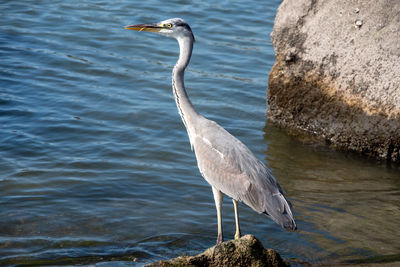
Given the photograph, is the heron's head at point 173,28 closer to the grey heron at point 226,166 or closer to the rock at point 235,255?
the grey heron at point 226,166

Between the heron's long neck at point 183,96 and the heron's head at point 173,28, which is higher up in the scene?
the heron's head at point 173,28

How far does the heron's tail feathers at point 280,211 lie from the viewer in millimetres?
5273

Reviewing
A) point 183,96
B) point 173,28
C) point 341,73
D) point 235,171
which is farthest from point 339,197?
point 173,28

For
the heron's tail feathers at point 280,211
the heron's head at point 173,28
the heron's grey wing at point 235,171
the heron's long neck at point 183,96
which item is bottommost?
the heron's tail feathers at point 280,211

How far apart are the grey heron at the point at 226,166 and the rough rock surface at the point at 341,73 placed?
264cm

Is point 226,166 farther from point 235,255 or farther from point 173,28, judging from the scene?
point 173,28

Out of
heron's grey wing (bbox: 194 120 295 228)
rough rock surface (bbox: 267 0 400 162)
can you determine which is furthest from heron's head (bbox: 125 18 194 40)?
rough rock surface (bbox: 267 0 400 162)

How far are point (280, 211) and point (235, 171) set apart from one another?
66 centimetres

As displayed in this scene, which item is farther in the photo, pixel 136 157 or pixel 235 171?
pixel 136 157

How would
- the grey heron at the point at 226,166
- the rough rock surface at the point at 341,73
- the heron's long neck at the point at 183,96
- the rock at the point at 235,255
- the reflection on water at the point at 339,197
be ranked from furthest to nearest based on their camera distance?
the rough rock surface at the point at 341,73 < the reflection on water at the point at 339,197 < the heron's long neck at the point at 183,96 < the grey heron at the point at 226,166 < the rock at the point at 235,255

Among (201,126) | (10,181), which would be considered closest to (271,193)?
(201,126)

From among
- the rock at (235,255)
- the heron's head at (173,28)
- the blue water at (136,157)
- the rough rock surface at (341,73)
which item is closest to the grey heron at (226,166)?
the heron's head at (173,28)

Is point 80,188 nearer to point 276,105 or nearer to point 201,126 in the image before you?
point 201,126

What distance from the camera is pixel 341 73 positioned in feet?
26.3
